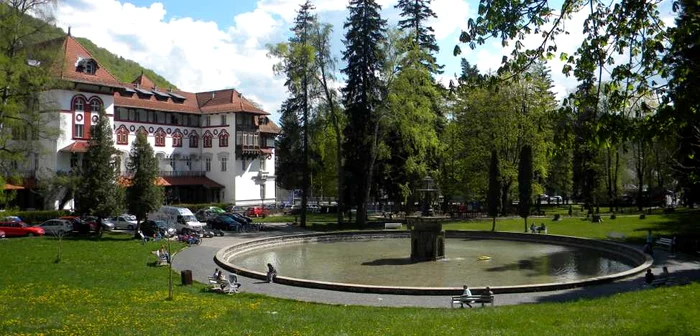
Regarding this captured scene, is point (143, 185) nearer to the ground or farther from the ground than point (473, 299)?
farther from the ground

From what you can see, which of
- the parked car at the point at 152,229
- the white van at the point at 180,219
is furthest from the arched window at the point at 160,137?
the parked car at the point at 152,229

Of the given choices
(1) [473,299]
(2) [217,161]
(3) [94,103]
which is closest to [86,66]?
(3) [94,103]

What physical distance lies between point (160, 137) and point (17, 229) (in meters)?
28.9

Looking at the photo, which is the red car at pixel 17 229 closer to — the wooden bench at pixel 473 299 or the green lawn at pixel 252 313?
the green lawn at pixel 252 313

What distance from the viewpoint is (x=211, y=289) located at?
21.1m

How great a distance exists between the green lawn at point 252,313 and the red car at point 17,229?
16.3m

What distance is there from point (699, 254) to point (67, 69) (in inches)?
2040

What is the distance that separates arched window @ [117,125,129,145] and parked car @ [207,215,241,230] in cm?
2115

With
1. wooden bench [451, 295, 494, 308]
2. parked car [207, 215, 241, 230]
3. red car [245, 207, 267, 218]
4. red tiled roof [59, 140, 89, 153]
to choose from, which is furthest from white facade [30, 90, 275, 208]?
wooden bench [451, 295, 494, 308]

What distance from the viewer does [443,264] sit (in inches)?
1114

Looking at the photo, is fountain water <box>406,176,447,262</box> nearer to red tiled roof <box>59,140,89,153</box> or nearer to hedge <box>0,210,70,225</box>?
hedge <box>0,210,70,225</box>

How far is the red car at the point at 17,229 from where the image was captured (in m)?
37.7

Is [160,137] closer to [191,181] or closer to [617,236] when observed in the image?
[191,181]

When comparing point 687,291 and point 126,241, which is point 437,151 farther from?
point 687,291
